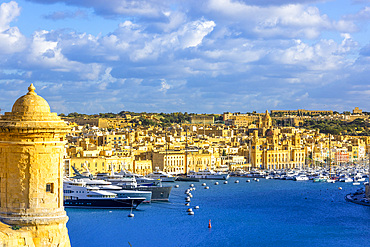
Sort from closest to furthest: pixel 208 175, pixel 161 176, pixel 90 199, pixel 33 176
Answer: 1. pixel 33 176
2. pixel 90 199
3. pixel 161 176
4. pixel 208 175

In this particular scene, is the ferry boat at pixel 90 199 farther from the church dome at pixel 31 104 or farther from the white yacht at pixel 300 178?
the church dome at pixel 31 104

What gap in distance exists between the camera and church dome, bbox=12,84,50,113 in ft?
12.1

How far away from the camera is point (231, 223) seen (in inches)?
1163

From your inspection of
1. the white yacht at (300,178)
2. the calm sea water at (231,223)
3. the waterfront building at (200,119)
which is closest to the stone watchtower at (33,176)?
the calm sea water at (231,223)

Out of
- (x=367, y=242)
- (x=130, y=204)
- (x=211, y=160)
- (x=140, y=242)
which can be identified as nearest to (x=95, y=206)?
(x=130, y=204)

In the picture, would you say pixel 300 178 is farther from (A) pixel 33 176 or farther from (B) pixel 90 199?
(A) pixel 33 176

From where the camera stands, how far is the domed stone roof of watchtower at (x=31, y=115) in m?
3.62

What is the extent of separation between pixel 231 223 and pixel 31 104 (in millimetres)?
26366

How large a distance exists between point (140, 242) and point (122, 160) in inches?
1149

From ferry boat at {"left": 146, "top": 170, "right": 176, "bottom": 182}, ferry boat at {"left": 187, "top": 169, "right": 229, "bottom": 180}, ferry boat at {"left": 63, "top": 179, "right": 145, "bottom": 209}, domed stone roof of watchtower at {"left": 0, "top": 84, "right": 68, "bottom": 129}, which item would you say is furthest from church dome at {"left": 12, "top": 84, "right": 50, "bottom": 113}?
ferry boat at {"left": 187, "top": 169, "right": 229, "bottom": 180}

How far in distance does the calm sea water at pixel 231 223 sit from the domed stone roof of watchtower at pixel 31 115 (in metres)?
18.9

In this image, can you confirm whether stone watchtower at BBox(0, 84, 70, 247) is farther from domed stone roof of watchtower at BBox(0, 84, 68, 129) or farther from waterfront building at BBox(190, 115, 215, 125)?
waterfront building at BBox(190, 115, 215, 125)

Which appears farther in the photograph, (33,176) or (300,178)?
(300,178)

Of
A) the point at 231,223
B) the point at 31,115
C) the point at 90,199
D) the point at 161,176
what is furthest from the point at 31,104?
the point at 161,176
